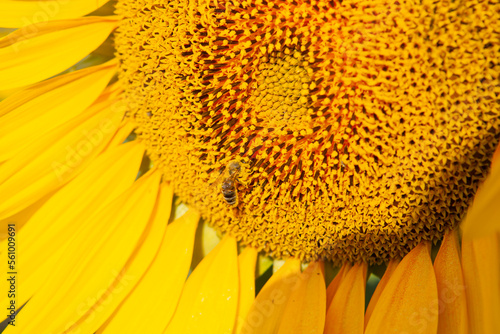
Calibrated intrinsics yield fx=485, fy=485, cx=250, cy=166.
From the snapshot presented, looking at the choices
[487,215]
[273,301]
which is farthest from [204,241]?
[487,215]

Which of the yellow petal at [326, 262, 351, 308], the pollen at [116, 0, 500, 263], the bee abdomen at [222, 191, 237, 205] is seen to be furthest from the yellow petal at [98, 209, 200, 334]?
the yellow petal at [326, 262, 351, 308]

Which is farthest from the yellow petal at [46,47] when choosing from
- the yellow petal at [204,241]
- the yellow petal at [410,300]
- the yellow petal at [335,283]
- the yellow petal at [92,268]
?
the yellow petal at [410,300]

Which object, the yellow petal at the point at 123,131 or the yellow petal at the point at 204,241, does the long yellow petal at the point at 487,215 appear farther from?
the yellow petal at the point at 123,131

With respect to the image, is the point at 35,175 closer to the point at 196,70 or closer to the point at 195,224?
the point at 195,224

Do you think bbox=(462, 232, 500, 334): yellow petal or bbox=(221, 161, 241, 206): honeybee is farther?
bbox=(221, 161, 241, 206): honeybee

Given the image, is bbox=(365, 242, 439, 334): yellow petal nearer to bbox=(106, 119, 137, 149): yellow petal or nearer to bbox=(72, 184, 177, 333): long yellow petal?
bbox=(72, 184, 177, 333): long yellow petal

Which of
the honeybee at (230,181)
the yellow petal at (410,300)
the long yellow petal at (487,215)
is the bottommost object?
the yellow petal at (410,300)

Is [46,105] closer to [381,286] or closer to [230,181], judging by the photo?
[230,181]
